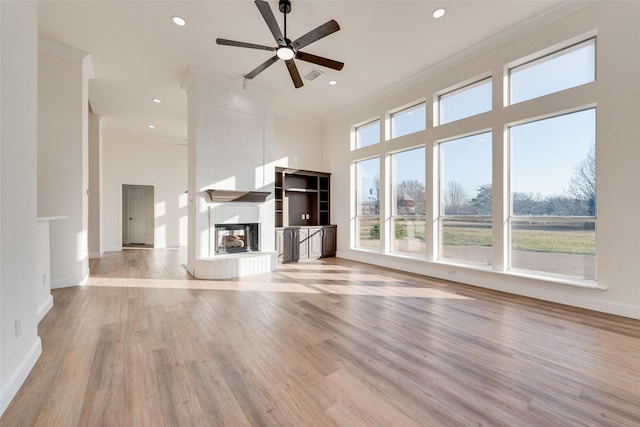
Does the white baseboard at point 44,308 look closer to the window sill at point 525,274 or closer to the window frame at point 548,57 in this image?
the window sill at point 525,274

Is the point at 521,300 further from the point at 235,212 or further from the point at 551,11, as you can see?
the point at 235,212

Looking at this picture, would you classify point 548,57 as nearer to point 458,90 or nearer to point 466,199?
point 458,90

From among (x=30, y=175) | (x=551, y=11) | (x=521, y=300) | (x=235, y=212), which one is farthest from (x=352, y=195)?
(x=30, y=175)

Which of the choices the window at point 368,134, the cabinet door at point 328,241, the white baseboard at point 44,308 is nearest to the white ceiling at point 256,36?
the window at point 368,134

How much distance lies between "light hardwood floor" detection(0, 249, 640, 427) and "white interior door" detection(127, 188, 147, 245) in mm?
6384

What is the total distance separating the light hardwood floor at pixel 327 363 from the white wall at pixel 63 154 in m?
0.77

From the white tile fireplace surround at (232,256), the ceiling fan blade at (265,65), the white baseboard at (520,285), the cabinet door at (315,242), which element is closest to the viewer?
the white baseboard at (520,285)

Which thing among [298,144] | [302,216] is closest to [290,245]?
[302,216]

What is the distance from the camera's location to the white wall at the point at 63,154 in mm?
4137

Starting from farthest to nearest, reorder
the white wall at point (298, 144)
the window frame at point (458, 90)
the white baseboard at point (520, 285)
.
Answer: the white wall at point (298, 144), the window frame at point (458, 90), the white baseboard at point (520, 285)

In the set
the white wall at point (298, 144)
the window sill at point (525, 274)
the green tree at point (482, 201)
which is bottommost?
the window sill at point (525, 274)

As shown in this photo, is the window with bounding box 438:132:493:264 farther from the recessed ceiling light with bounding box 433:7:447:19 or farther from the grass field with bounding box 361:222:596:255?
the recessed ceiling light with bounding box 433:7:447:19

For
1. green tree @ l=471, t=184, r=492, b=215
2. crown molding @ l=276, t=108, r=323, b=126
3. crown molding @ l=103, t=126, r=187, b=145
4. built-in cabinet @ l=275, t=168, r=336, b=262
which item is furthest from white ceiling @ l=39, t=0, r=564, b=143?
crown molding @ l=103, t=126, r=187, b=145

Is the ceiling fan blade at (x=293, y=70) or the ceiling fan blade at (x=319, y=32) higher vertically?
the ceiling fan blade at (x=319, y=32)
